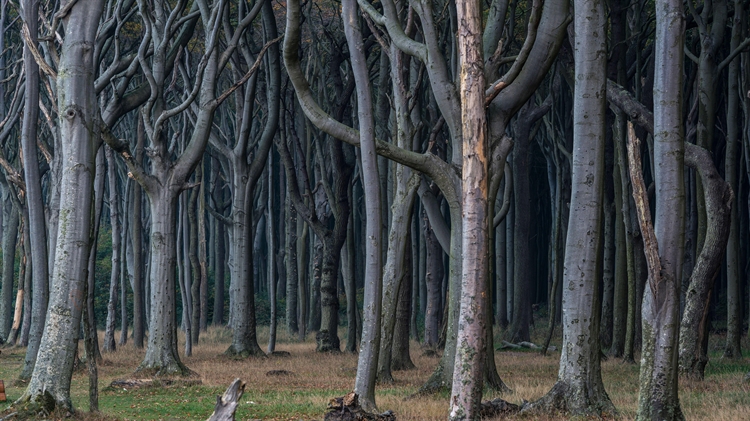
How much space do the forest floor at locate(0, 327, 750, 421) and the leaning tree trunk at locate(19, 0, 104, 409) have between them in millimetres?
605

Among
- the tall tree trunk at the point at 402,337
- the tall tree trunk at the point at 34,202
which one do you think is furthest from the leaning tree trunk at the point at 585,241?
the tall tree trunk at the point at 34,202

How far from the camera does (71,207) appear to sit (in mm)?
10203

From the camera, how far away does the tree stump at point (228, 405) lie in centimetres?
729

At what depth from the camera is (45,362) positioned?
9.82m

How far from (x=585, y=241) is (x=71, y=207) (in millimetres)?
6403

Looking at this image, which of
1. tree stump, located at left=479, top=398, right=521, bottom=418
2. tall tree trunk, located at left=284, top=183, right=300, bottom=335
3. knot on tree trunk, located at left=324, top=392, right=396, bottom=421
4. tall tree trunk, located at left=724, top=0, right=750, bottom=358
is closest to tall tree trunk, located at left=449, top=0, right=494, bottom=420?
knot on tree trunk, located at left=324, top=392, right=396, bottom=421

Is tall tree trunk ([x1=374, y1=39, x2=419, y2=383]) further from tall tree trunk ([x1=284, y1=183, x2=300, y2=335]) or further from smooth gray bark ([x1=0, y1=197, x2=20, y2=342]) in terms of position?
smooth gray bark ([x1=0, y1=197, x2=20, y2=342])

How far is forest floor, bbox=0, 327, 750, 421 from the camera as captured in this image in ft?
34.6

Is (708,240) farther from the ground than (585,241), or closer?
farther from the ground

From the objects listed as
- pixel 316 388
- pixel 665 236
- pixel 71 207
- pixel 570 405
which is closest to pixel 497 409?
pixel 570 405

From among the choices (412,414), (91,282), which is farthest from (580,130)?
(91,282)

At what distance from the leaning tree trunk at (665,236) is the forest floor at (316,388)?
108 centimetres

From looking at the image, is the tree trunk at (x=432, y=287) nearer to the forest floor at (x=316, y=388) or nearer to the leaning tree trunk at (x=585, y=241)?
the forest floor at (x=316, y=388)

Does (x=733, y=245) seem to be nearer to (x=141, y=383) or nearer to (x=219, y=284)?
(x=141, y=383)
